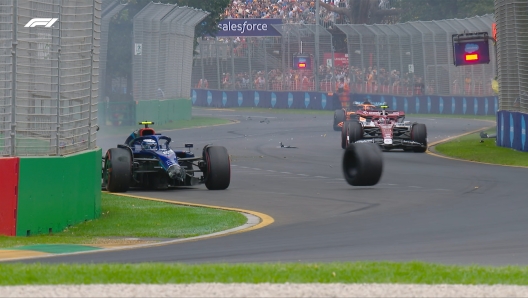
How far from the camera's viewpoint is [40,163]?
40.1 ft

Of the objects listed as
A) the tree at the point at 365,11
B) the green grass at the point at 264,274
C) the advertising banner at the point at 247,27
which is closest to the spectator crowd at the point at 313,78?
the advertising banner at the point at 247,27

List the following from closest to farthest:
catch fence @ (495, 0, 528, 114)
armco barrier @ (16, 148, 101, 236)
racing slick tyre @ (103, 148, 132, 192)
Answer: armco barrier @ (16, 148, 101, 236) < racing slick tyre @ (103, 148, 132, 192) < catch fence @ (495, 0, 528, 114)

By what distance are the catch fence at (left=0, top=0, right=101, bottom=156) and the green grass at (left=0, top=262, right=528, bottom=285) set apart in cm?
419

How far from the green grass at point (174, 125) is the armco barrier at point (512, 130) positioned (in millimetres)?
13511

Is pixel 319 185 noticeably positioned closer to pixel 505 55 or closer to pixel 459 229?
pixel 459 229

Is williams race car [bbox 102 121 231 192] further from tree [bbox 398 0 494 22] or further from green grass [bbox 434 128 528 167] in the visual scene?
tree [bbox 398 0 494 22]

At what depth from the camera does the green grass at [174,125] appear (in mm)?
36694

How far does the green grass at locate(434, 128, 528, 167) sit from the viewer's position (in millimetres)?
24172

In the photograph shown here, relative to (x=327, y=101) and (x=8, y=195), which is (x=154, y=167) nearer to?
(x=8, y=195)

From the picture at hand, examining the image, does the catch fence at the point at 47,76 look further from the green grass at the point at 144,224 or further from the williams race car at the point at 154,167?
the williams race car at the point at 154,167

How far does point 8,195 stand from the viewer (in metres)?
11.6

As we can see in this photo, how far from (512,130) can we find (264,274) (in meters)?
21.1

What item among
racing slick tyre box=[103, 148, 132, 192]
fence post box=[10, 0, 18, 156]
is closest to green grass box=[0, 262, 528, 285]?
fence post box=[10, 0, 18, 156]

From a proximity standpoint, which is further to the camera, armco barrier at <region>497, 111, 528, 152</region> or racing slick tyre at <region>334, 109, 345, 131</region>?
racing slick tyre at <region>334, 109, 345, 131</region>
